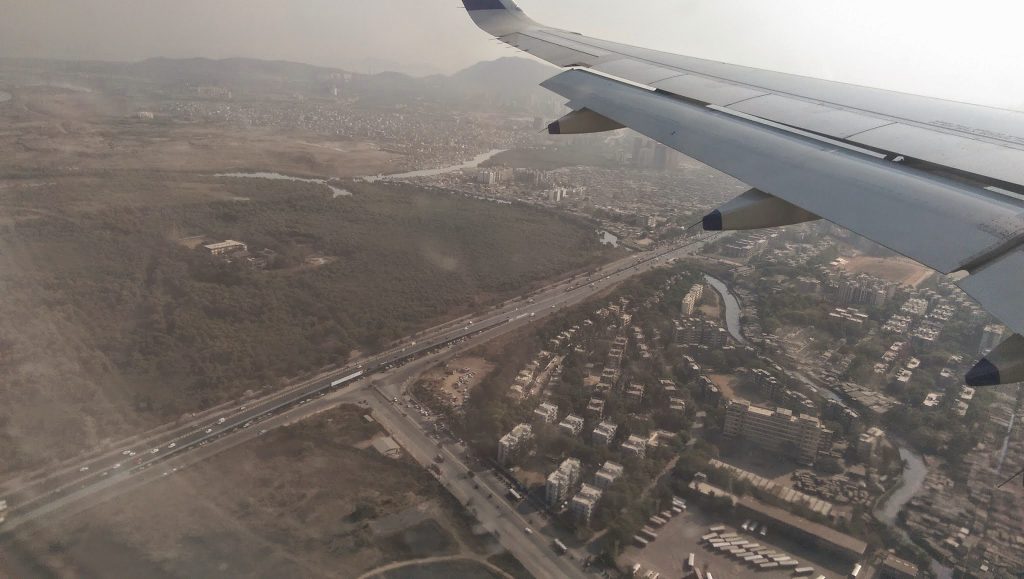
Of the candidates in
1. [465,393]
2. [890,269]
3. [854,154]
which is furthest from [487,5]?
[890,269]

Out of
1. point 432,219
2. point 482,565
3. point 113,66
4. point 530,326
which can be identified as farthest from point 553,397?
point 113,66

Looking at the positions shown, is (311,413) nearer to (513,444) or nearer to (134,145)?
(513,444)

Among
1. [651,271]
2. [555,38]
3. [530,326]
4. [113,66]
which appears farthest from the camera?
[113,66]

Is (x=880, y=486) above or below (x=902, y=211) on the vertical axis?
below

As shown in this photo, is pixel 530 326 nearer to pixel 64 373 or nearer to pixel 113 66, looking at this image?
pixel 64 373

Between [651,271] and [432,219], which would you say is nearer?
[651,271]

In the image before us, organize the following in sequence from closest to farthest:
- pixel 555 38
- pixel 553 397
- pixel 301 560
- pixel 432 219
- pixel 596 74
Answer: pixel 596 74 → pixel 555 38 → pixel 301 560 → pixel 553 397 → pixel 432 219

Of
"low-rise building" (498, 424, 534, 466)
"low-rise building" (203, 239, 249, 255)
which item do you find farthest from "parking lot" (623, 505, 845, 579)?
"low-rise building" (203, 239, 249, 255)
